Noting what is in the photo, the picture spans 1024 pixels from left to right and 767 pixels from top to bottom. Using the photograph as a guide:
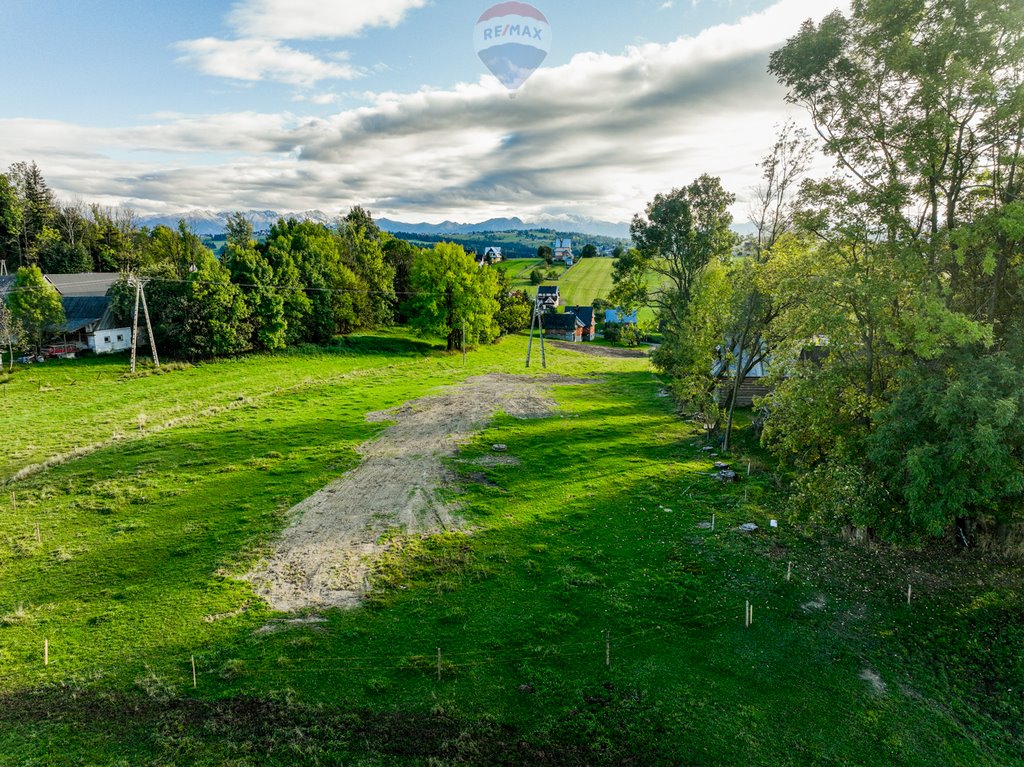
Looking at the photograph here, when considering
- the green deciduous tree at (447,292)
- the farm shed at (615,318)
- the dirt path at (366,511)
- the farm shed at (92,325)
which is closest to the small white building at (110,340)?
the farm shed at (92,325)

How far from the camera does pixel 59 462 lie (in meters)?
28.1

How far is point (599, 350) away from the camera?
288 feet

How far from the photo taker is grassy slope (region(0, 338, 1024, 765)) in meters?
11.3

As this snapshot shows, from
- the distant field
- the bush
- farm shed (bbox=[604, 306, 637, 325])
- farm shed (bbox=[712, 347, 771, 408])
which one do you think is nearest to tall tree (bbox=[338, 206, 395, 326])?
farm shed (bbox=[604, 306, 637, 325])

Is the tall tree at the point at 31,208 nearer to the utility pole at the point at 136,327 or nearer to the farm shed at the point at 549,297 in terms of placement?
the utility pole at the point at 136,327

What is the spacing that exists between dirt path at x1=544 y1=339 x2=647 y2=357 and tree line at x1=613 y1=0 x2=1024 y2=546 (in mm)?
60270

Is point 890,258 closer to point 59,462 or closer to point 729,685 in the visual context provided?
point 729,685

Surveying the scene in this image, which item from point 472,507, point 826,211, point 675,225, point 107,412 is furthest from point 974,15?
point 107,412

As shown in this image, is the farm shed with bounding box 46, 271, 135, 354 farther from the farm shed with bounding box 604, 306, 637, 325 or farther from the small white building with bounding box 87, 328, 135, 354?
the farm shed with bounding box 604, 306, 637, 325

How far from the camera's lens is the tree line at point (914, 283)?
1480cm

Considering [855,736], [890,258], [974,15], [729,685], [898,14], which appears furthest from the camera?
[890,258]

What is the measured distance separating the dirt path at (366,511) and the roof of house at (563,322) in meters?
59.6

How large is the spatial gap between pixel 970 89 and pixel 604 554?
1906 cm

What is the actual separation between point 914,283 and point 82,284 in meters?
86.3
